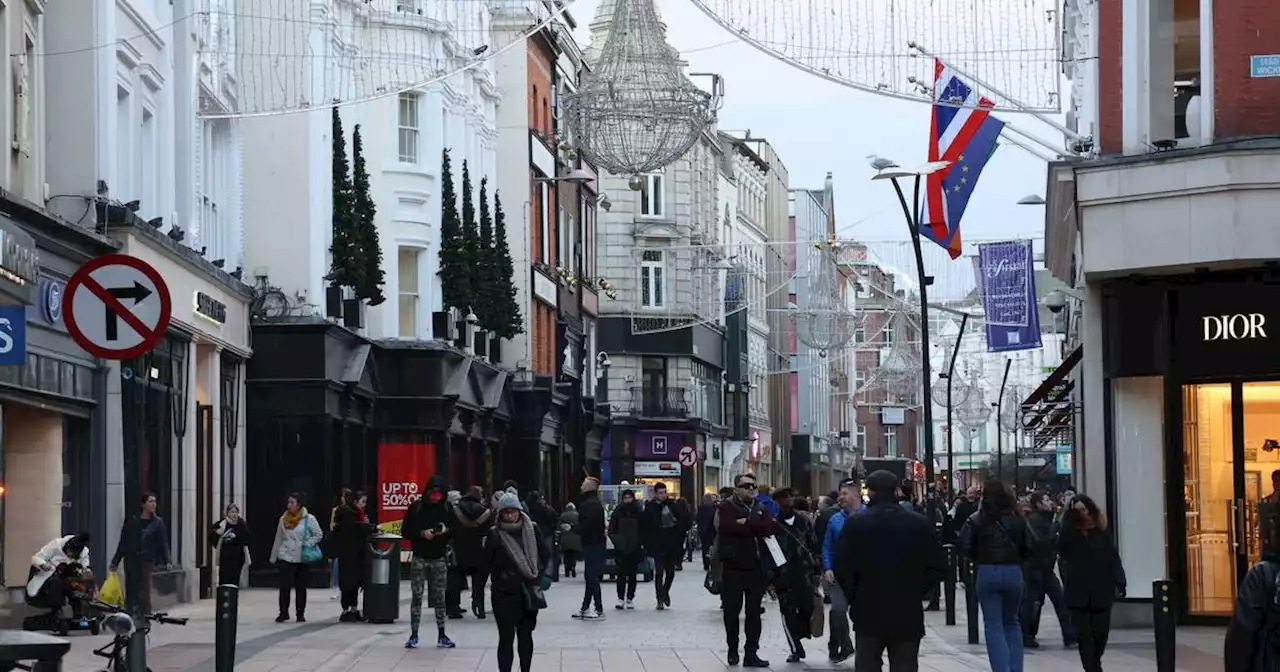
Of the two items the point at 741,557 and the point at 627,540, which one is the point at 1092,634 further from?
the point at 627,540

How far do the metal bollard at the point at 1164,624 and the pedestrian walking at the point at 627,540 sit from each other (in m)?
16.0

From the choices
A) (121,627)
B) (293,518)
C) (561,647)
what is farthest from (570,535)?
(121,627)

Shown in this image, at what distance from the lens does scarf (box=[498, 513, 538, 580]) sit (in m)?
19.1

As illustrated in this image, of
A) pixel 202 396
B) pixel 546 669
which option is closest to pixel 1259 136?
pixel 546 669

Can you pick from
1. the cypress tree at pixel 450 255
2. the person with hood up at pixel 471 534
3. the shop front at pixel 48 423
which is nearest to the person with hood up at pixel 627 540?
the person with hood up at pixel 471 534

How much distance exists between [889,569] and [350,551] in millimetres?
15117

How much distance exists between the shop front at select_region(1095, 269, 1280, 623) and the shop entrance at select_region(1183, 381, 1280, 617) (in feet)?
0.04

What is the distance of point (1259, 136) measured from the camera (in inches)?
962

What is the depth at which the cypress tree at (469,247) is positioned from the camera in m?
47.5

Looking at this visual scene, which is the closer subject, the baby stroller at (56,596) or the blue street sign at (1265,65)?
the baby stroller at (56,596)

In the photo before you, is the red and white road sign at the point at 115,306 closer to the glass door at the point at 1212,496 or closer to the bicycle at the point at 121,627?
the bicycle at the point at 121,627

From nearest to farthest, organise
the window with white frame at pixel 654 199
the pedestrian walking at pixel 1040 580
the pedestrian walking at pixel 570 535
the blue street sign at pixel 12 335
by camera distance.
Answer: the blue street sign at pixel 12 335 < the pedestrian walking at pixel 1040 580 < the pedestrian walking at pixel 570 535 < the window with white frame at pixel 654 199

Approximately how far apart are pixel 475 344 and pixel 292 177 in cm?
1224

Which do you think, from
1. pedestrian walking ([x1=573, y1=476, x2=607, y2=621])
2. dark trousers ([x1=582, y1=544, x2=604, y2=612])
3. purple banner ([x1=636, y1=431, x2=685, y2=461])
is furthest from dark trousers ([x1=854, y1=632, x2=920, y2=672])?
purple banner ([x1=636, y1=431, x2=685, y2=461])
